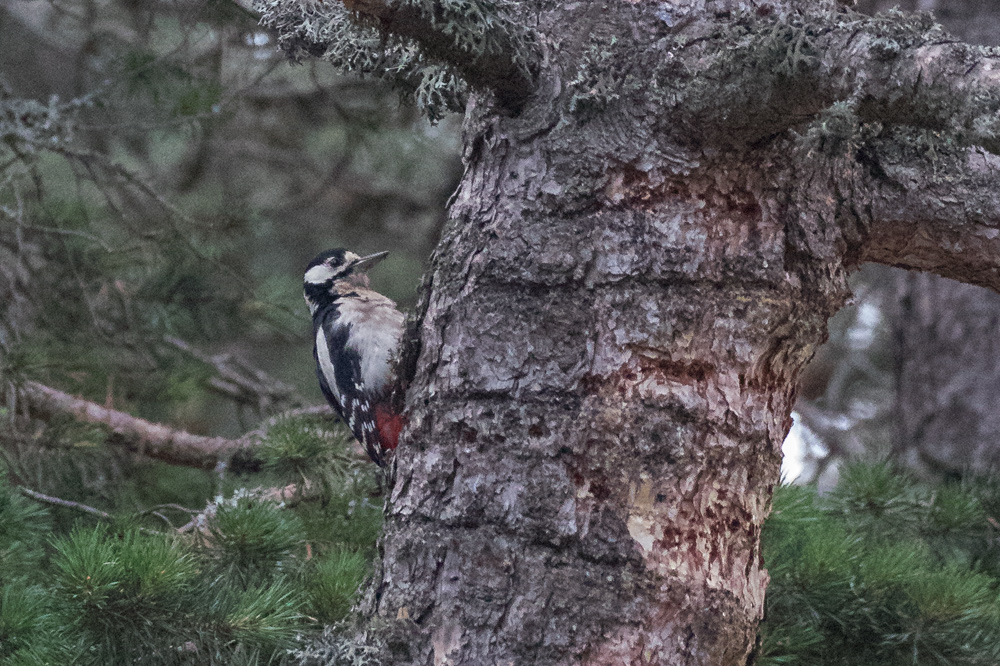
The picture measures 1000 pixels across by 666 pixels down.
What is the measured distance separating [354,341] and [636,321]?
1822 mm

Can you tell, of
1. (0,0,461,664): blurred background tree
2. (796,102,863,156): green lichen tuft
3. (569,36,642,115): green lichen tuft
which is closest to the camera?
(796,102,863,156): green lichen tuft

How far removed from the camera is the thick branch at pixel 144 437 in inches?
113

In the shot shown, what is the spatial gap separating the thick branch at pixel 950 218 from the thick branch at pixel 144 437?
6.38 ft

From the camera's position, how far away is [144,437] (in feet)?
9.60

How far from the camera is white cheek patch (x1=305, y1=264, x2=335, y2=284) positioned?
348 centimetres

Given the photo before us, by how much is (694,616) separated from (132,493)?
2174mm

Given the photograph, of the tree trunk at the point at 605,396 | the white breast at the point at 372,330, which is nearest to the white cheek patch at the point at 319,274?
the white breast at the point at 372,330

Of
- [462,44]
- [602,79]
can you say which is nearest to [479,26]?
[462,44]

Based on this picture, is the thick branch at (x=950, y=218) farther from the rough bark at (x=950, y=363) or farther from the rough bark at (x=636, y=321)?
the rough bark at (x=950, y=363)

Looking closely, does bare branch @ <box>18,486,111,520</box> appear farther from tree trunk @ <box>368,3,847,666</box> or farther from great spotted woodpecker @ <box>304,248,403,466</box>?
tree trunk @ <box>368,3,847,666</box>

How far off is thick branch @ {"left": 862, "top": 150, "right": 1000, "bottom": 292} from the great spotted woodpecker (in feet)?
4.80

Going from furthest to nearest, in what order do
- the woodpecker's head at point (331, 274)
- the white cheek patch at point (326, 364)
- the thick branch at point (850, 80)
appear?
the woodpecker's head at point (331, 274) < the white cheek patch at point (326, 364) < the thick branch at point (850, 80)

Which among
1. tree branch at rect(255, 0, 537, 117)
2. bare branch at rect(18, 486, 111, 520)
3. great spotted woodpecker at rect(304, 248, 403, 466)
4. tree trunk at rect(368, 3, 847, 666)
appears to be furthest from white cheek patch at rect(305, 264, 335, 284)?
tree trunk at rect(368, 3, 847, 666)

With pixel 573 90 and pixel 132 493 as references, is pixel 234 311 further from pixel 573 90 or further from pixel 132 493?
pixel 573 90
